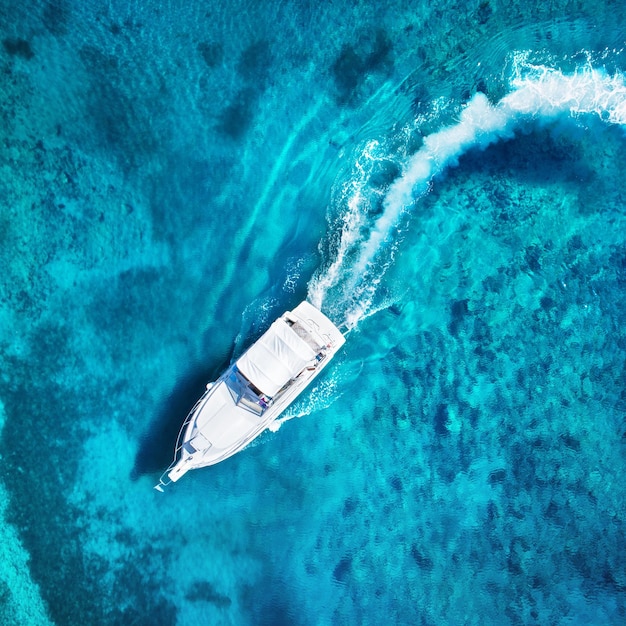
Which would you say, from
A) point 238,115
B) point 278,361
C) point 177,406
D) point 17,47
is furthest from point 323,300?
point 17,47

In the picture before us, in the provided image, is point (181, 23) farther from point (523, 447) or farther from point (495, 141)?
point (523, 447)

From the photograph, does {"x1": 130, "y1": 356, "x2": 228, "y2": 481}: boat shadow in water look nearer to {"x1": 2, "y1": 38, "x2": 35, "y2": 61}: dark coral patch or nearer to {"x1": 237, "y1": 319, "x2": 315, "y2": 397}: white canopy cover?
{"x1": 237, "y1": 319, "x2": 315, "y2": 397}: white canopy cover

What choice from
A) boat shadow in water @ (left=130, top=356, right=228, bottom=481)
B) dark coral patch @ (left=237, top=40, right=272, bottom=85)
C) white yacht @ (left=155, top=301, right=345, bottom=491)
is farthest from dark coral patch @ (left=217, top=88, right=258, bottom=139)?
boat shadow in water @ (left=130, top=356, right=228, bottom=481)

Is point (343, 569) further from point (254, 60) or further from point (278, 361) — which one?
point (254, 60)

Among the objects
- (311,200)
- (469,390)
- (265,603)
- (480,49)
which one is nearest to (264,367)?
(311,200)

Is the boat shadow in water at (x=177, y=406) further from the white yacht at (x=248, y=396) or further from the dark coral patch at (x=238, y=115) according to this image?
the dark coral patch at (x=238, y=115)

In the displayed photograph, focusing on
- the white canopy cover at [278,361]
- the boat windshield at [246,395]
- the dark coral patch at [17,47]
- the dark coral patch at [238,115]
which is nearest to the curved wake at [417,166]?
the white canopy cover at [278,361]
